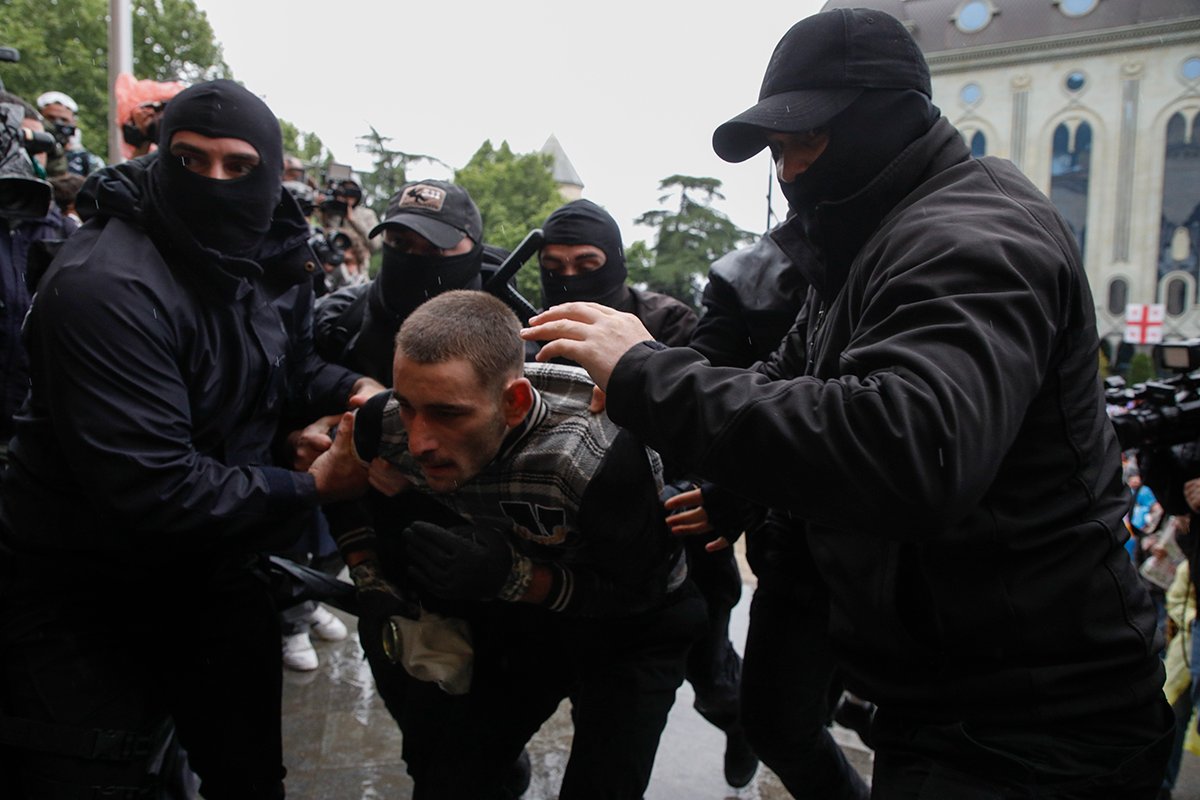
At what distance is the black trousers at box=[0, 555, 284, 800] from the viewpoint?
7.02 ft

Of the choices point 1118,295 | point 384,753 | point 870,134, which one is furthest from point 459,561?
point 1118,295

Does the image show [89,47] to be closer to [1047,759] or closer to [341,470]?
[341,470]

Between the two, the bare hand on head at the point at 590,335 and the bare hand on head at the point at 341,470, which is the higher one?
the bare hand on head at the point at 590,335

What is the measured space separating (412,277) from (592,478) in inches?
52.6

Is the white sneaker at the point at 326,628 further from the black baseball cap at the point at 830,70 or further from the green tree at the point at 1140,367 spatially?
the green tree at the point at 1140,367

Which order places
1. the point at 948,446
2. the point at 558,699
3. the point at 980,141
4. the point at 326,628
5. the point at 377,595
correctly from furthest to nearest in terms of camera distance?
the point at 980,141 < the point at 326,628 < the point at 558,699 < the point at 377,595 < the point at 948,446

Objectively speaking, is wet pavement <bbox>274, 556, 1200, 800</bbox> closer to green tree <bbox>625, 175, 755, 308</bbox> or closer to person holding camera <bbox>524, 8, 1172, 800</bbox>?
person holding camera <bbox>524, 8, 1172, 800</bbox>

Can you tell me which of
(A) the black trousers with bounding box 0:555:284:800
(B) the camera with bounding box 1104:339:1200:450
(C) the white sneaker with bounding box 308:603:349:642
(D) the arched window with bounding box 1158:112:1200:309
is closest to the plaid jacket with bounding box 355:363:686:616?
(A) the black trousers with bounding box 0:555:284:800

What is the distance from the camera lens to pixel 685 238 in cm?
1087

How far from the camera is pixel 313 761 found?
347 cm

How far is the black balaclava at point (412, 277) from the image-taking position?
10.3 ft

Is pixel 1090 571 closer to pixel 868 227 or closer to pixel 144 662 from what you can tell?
pixel 868 227

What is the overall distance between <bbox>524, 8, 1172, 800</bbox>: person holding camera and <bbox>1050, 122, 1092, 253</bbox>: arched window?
30.4 ft

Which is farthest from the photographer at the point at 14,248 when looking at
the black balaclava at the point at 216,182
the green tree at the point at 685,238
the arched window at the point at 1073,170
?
the arched window at the point at 1073,170
